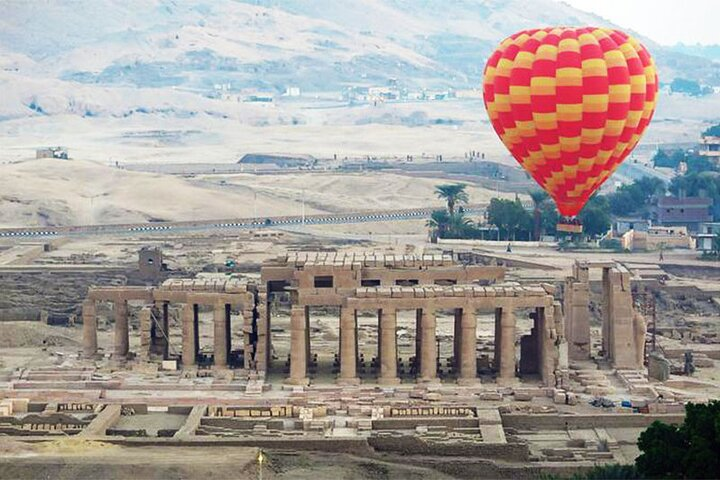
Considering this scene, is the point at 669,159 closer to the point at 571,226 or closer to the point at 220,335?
the point at 571,226

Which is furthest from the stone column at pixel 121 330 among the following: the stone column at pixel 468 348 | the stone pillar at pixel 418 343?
the stone column at pixel 468 348

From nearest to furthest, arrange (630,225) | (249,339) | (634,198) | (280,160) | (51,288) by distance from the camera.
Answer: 1. (249,339)
2. (51,288)
3. (630,225)
4. (634,198)
5. (280,160)

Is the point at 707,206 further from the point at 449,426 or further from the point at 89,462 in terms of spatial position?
the point at 89,462

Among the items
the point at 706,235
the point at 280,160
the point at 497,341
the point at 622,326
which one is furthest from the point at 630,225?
the point at 280,160

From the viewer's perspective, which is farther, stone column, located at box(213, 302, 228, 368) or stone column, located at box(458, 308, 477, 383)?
stone column, located at box(213, 302, 228, 368)

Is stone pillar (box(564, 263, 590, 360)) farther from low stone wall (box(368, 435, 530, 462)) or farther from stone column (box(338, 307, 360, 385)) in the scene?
low stone wall (box(368, 435, 530, 462))

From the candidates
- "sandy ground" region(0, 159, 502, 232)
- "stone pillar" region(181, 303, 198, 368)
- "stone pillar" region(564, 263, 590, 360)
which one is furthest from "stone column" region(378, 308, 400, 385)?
"sandy ground" region(0, 159, 502, 232)
